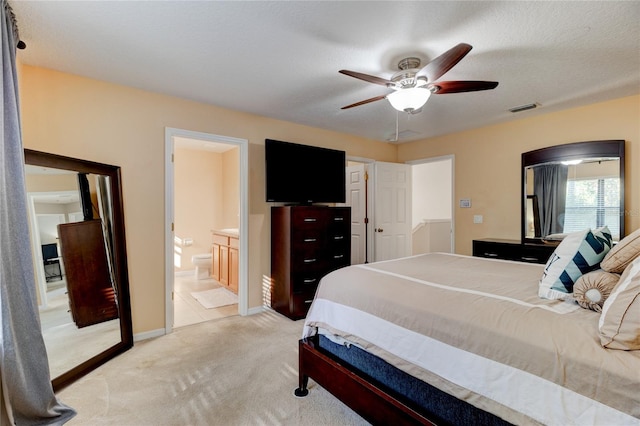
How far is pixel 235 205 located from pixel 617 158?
546 cm

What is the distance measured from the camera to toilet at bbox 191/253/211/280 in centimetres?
529

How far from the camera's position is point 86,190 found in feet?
8.10

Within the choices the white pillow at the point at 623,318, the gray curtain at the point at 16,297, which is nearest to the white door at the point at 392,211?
the white pillow at the point at 623,318

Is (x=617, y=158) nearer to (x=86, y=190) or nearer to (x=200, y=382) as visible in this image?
(x=200, y=382)

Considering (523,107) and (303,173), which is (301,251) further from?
(523,107)

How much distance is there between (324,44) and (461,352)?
203 centimetres

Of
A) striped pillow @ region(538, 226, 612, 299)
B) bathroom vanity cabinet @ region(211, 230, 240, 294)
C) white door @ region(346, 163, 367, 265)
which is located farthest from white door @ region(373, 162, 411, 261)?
striped pillow @ region(538, 226, 612, 299)

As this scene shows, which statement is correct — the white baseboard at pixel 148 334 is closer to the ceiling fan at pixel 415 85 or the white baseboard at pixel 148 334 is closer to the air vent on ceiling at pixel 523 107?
the ceiling fan at pixel 415 85

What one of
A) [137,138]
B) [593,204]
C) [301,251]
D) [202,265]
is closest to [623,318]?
[301,251]

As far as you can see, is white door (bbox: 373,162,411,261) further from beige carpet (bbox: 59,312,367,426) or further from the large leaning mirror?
the large leaning mirror

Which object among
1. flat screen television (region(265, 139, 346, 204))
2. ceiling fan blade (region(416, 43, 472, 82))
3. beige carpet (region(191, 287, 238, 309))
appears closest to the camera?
ceiling fan blade (region(416, 43, 472, 82))

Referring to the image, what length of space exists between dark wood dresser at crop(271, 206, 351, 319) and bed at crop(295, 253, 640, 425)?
141cm

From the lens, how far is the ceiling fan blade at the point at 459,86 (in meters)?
2.05

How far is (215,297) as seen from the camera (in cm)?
431
